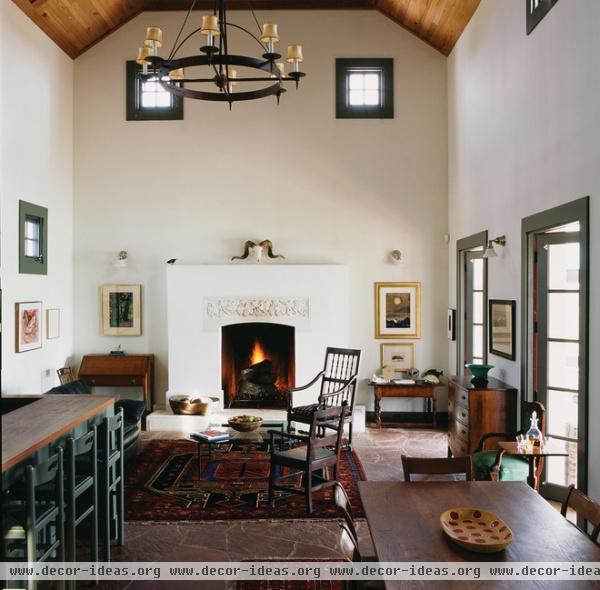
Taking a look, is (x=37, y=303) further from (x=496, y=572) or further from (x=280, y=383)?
(x=496, y=572)

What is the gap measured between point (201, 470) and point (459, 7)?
6794 mm

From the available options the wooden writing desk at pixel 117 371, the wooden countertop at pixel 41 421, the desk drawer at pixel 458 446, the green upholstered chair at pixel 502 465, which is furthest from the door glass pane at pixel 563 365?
the wooden writing desk at pixel 117 371

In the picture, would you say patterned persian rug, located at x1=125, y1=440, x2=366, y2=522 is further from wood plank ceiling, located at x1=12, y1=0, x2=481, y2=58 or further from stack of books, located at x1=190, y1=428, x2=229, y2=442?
wood plank ceiling, located at x1=12, y1=0, x2=481, y2=58

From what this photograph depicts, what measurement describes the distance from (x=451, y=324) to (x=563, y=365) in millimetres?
3421

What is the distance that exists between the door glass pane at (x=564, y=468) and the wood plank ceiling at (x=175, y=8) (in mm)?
5587

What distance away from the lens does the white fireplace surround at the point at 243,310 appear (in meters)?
9.12

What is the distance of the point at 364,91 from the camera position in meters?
9.41

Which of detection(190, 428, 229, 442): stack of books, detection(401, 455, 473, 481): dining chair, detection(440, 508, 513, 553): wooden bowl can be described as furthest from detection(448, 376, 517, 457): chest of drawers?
detection(440, 508, 513, 553): wooden bowl

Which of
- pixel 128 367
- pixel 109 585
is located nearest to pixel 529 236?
pixel 109 585

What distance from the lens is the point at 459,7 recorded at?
313 inches

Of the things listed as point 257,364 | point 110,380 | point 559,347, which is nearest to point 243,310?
point 257,364

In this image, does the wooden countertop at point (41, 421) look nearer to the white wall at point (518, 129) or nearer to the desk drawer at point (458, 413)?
the desk drawer at point (458, 413)

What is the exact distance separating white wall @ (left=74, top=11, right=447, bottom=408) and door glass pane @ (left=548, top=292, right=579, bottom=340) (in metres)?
3.65

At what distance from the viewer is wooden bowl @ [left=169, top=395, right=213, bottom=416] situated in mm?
8688
